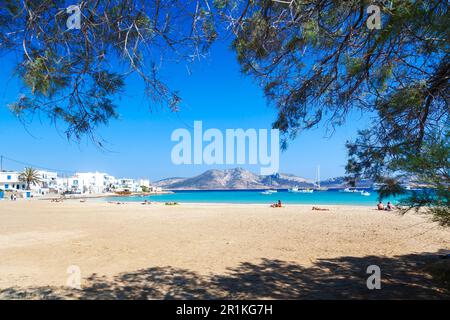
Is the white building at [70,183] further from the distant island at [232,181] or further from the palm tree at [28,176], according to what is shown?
the distant island at [232,181]

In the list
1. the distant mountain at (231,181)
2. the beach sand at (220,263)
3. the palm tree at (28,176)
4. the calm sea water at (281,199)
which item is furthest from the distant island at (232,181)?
the beach sand at (220,263)

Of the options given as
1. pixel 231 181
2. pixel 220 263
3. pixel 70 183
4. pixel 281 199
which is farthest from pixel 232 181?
pixel 220 263

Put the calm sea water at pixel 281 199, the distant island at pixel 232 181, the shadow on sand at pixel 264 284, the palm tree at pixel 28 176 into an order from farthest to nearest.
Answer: the distant island at pixel 232 181
the palm tree at pixel 28 176
the calm sea water at pixel 281 199
the shadow on sand at pixel 264 284

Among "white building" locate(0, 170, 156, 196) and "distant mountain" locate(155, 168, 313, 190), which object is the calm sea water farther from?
"distant mountain" locate(155, 168, 313, 190)

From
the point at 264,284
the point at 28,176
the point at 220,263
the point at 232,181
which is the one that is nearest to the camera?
the point at 264,284

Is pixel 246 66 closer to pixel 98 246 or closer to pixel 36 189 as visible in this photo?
pixel 98 246

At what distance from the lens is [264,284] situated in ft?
15.7

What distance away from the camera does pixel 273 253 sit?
7.18 metres

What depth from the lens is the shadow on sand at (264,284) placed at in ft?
13.9

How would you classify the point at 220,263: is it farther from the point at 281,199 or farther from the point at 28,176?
the point at 28,176

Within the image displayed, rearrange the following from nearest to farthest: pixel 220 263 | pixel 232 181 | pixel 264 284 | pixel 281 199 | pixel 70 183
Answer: pixel 264 284, pixel 220 263, pixel 281 199, pixel 70 183, pixel 232 181
